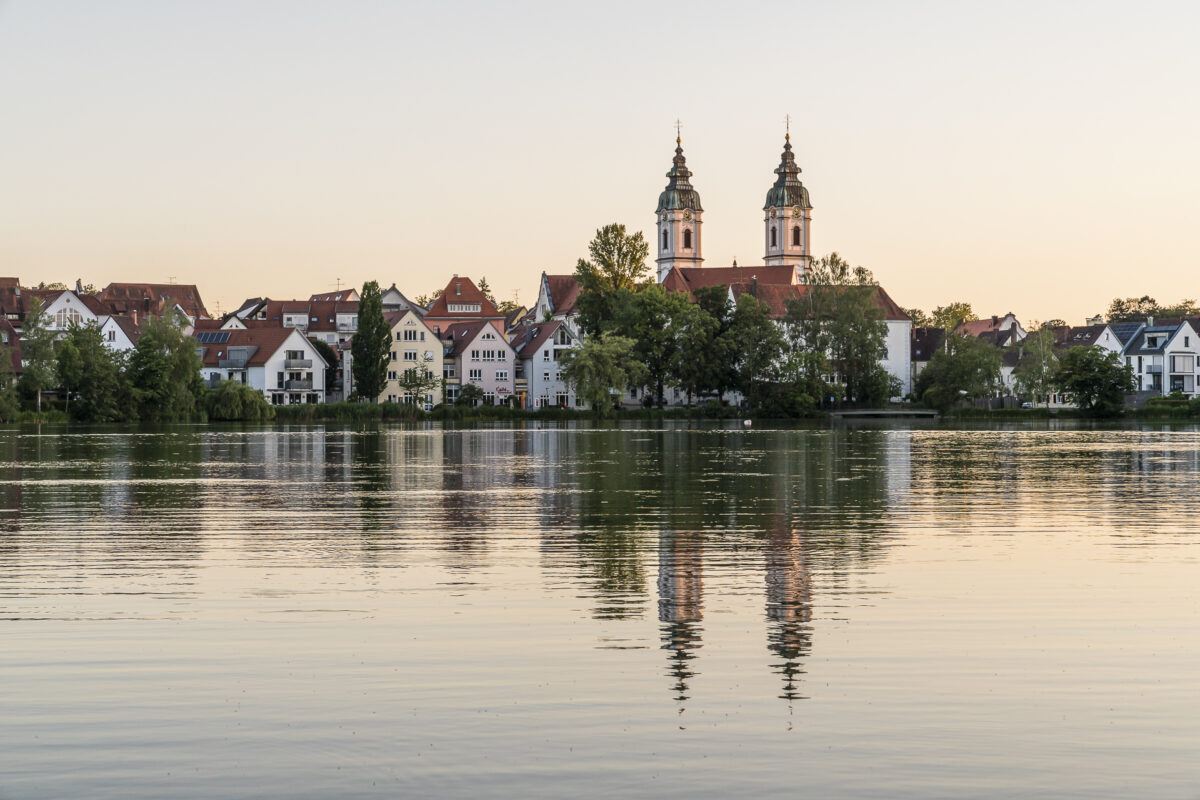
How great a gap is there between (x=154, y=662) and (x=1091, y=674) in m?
7.38

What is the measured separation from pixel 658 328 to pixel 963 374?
2795cm

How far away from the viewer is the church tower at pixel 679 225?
610 ft

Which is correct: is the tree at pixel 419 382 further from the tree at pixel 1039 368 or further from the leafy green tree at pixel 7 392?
Answer: the tree at pixel 1039 368

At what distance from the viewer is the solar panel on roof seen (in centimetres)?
13688

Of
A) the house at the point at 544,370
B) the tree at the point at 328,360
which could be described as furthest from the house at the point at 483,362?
the tree at the point at 328,360

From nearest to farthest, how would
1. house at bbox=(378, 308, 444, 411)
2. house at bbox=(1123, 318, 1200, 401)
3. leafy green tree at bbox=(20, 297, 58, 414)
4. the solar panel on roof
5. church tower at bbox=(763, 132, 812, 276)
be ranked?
leafy green tree at bbox=(20, 297, 58, 414), the solar panel on roof, house at bbox=(378, 308, 444, 411), house at bbox=(1123, 318, 1200, 401), church tower at bbox=(763, 132, 812, 276)

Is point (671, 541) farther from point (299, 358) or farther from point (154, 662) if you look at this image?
point (299, 358)

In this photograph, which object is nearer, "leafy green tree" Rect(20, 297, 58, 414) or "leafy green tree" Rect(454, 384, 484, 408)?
"leafy green tree" Rect(20, 297, 58, 414)

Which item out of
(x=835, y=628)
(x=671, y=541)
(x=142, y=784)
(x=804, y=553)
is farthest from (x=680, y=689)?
(x=671, y=541)

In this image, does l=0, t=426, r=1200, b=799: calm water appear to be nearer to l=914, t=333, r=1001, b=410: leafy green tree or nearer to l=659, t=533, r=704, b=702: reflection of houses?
l=659, t=533, r=704, b=702: reflection of houses

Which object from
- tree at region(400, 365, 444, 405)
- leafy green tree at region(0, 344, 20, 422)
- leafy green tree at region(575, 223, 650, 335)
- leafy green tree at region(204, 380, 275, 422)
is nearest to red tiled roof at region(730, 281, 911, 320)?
leafy green tree at region(575, 223, 650, 335)

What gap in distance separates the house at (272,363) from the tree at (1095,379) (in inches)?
2746

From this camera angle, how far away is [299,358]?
134625 mm

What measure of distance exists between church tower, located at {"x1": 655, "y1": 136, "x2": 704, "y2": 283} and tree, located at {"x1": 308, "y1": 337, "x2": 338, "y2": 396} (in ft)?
187
